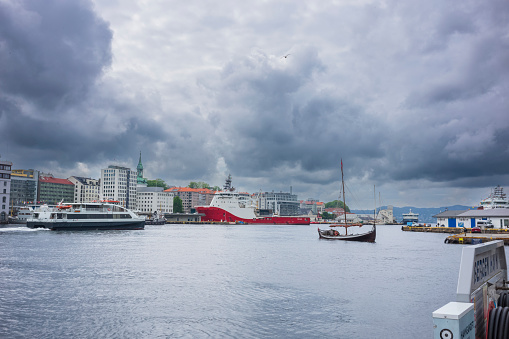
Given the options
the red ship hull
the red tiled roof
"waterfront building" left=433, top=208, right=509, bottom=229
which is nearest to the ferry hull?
the red ship hull

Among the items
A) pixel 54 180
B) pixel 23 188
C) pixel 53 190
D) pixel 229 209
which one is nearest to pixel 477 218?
pixel 229 209

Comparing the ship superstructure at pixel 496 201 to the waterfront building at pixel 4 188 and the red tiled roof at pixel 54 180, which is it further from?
the red tiled roof at pixel 54 180

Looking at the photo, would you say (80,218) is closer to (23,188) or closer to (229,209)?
(229,209)

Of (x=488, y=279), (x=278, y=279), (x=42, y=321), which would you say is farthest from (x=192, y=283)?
(x=488, y=279)

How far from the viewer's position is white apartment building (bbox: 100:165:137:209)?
188375 millimetres

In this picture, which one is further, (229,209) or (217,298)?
(229,209)

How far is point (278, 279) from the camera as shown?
966 inches

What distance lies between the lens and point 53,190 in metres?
174

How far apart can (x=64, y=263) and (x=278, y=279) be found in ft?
54.6

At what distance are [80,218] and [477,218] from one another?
7746 centimetres

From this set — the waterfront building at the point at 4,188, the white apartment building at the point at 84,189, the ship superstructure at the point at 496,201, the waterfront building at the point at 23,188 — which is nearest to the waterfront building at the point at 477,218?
the ship superstructure at the point at 496,201

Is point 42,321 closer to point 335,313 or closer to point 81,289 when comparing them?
point 81,289

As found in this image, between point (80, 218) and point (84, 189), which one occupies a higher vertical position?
point (84, 189)

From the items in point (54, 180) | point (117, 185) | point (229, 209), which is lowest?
point (229, 209)
